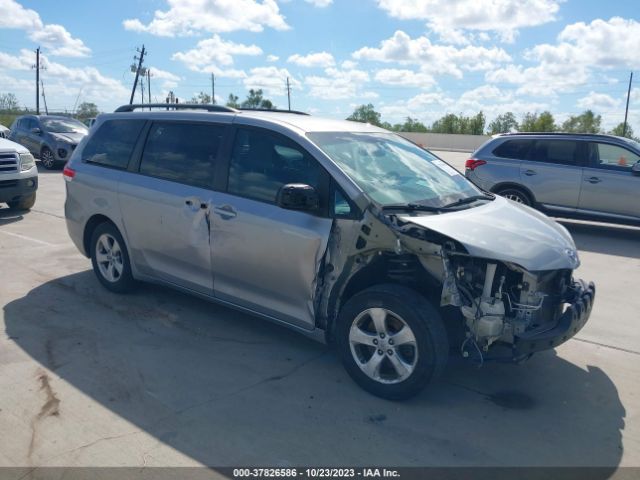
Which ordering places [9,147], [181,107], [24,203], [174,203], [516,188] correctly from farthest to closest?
[516,188] → [24,203] → [9,147] → [181,107] → [174,203]

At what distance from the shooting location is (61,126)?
19.5m

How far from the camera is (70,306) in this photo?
18.8 ft

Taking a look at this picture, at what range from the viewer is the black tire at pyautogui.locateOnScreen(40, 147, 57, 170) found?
1856 cm

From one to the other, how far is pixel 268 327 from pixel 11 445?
236 centimetres

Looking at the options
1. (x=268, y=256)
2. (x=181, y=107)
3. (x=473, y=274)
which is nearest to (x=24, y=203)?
(x=181, y=107)

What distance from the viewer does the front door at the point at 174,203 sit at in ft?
16.4

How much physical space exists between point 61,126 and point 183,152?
16259 millimetres

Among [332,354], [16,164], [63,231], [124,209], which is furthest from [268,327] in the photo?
[16,164]

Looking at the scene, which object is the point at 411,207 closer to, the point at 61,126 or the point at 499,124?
the point at 61,126

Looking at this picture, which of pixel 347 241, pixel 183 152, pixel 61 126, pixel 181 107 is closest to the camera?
pixel 347 241

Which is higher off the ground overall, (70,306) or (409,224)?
(409,224)

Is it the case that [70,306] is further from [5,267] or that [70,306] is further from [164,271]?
[5,267]

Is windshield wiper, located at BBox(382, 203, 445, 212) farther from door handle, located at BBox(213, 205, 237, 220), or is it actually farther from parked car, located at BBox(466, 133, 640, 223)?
parked car, located at BBox(466, 133, 640, 223)

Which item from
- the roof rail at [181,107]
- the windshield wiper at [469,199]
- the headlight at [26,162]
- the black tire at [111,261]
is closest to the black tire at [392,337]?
the windshield wiper at [469,199]
